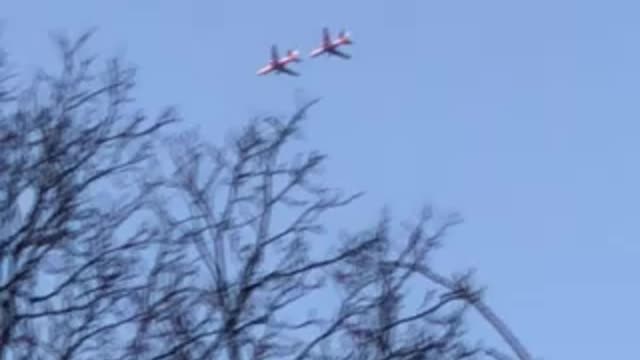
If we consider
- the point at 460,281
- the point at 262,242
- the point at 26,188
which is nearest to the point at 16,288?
the point at 26,188

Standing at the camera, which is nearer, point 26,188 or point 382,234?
point 26,188

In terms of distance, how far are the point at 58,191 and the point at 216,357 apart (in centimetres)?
221

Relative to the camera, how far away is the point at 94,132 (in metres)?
23.3

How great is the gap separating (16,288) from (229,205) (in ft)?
9.75

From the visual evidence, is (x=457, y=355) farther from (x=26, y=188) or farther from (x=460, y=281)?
(x=26, y=188)

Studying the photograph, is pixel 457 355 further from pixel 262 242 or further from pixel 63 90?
pixel 63 90

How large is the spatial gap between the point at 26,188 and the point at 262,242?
272cm

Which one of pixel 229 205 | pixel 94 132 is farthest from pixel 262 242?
pixel 94 132

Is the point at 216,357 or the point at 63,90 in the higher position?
the point at 63,90

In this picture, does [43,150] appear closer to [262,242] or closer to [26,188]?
[26,188]

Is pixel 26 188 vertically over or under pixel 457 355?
over

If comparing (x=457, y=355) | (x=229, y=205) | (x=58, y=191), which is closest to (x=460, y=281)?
(x=457, y=355)

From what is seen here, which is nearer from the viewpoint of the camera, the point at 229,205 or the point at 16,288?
the point at 16,288

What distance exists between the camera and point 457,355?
2469 centimetres
